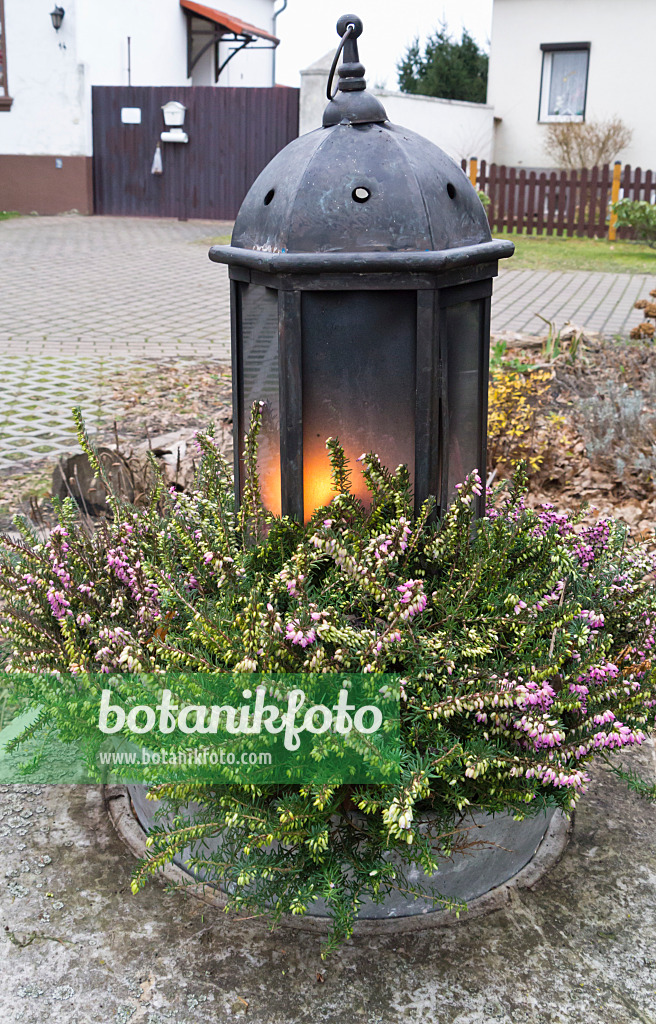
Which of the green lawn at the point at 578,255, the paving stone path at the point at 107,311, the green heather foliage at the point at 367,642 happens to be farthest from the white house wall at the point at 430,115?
the green heather foliage at the point at 367,642

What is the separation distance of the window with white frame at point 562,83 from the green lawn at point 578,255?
4.89 m

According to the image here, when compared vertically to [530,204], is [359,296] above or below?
below

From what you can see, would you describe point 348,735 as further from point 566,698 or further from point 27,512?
point 27,512

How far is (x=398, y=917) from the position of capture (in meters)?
2.28

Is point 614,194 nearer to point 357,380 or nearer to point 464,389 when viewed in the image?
point 464,389

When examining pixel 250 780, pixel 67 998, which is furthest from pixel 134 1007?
pixel 250 780

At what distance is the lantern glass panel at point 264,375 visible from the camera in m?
2.64

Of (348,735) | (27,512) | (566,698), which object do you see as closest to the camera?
(348,735)

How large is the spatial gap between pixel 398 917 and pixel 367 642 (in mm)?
678

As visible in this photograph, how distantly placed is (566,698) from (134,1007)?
1.15 metres

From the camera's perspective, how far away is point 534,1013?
205 cm

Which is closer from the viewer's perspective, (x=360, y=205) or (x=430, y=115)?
(x=360, y=205)

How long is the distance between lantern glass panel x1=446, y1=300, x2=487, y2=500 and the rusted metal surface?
55.0 feet

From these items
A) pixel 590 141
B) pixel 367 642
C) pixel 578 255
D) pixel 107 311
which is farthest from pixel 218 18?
pixel 367 642
